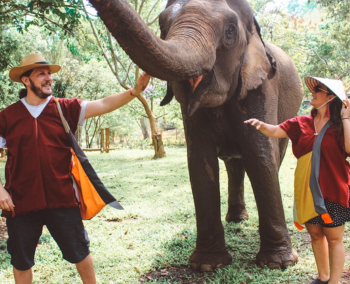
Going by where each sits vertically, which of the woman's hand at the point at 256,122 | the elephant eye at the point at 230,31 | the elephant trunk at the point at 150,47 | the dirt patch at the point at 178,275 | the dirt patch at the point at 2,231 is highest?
the elephant eye at the point at 230,31

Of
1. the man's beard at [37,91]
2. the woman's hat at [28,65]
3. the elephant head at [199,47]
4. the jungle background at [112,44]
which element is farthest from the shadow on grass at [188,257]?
the jungle background at [112,44]

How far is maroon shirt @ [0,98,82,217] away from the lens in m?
2.78

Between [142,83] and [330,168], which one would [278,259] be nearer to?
[330,168]

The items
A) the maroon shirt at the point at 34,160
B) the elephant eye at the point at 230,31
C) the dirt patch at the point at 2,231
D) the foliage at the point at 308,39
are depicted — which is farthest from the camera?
the foliage at the point at 308,39

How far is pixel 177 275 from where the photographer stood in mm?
3723

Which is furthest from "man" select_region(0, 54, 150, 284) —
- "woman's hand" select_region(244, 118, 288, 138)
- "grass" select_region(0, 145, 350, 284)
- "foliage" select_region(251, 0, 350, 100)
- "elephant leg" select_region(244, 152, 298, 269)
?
"foliage" select_region(251, 0, 350, 100)

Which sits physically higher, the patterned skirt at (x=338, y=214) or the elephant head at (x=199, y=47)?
the elephant head at (x=199, y=47)

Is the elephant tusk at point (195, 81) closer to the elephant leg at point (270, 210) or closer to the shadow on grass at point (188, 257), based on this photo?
the elephant leg at point (270, 210)

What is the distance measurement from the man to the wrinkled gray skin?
0.58m

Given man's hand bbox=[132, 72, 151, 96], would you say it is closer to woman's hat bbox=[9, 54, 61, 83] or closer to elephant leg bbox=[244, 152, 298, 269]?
woman's hat bbox=[9, 54, 61, 83]

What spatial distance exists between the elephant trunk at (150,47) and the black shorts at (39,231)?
137cm

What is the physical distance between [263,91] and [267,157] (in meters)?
0.66

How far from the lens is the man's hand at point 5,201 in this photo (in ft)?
8.75

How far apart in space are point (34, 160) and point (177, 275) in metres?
1.89
